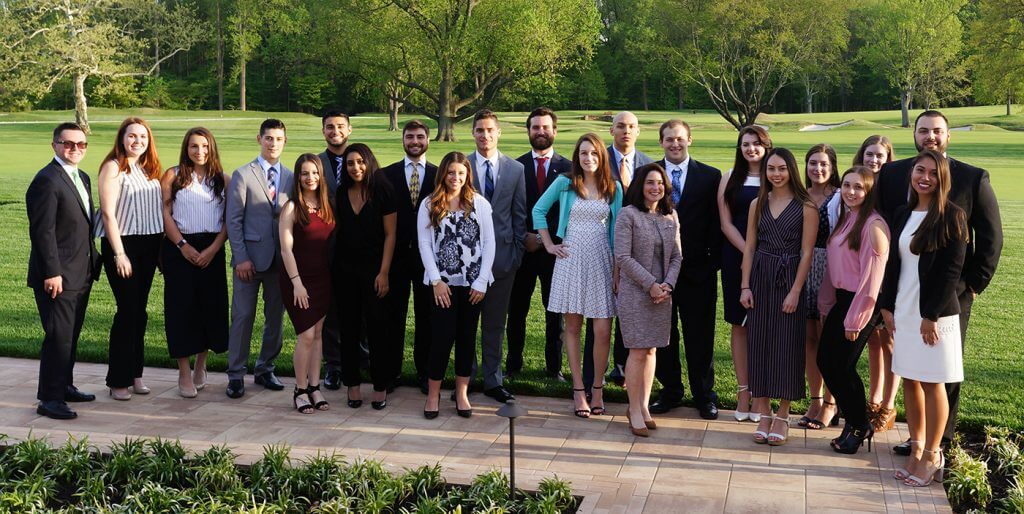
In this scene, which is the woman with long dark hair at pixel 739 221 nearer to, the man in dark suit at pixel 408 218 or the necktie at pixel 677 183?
the necktie at pixel 677 183

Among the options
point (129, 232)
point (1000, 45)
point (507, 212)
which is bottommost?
point (129, 232)

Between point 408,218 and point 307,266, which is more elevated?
point 408,218

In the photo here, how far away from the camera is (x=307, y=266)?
6609 mm

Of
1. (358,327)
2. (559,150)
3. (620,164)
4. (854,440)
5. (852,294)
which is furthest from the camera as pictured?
(559,150)

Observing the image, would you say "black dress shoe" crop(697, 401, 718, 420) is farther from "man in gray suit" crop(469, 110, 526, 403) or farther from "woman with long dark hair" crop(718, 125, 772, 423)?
"man in gray suit" crop(469, 110, 526, 403)

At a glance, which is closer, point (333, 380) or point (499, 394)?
point (499, 394)

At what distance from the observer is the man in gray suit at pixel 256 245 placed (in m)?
6.89

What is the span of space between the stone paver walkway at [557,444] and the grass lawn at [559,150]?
2.34 feet

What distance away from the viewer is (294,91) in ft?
214

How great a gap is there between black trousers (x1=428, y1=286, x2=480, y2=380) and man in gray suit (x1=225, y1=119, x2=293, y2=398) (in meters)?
1.32

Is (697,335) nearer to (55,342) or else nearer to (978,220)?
(978,220)

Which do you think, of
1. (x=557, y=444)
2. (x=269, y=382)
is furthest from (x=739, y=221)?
(x=269, y=382)

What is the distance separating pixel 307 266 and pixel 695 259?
2.69 m

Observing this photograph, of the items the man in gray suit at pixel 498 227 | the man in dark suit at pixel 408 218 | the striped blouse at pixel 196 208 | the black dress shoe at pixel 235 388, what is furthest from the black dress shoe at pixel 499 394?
the striped blouse at pixel 196 208
